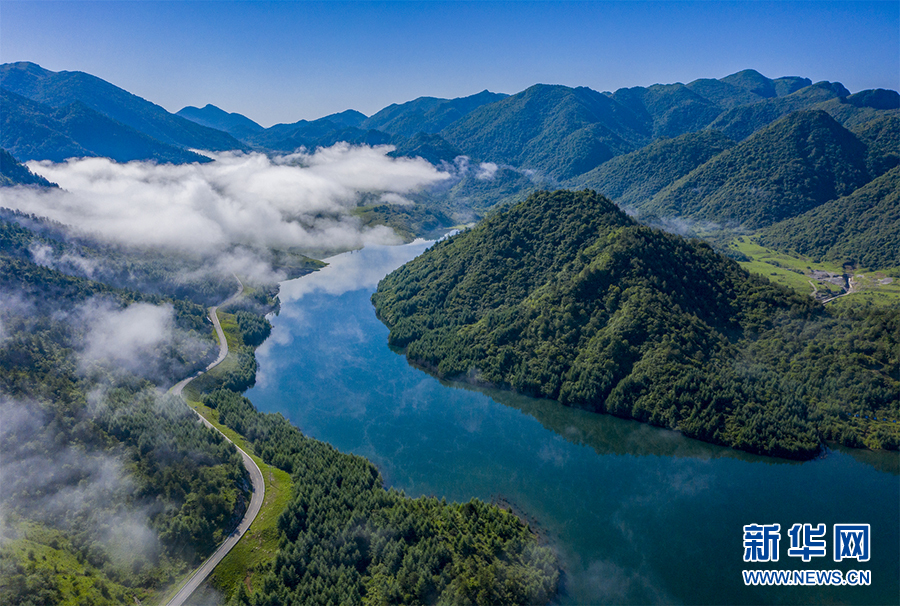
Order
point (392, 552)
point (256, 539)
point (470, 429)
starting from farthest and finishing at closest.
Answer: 1. point (470, 429)
2. point (256, 539)
3. point (392, 552)

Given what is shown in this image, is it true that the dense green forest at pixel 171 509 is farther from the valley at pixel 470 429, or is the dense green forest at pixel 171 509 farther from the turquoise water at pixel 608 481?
the turquoise water at pixel 608 481

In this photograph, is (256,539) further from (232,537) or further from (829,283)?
(829,283)

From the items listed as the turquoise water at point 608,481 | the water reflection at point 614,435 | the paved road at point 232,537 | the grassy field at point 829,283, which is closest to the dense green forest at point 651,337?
the water reflection at point 614,435

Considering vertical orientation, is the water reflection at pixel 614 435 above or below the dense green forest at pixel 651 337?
below

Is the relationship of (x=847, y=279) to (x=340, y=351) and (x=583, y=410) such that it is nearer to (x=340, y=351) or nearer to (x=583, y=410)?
(x=583, y=410)

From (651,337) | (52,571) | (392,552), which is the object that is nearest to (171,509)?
(52,571)

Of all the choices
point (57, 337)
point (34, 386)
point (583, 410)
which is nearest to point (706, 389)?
point (583, 410)
